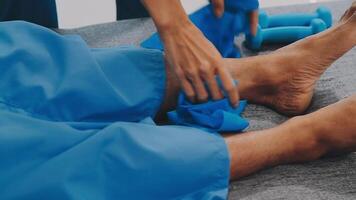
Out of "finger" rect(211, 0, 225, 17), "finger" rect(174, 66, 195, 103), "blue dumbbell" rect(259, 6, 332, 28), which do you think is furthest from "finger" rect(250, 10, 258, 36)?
"finger" rect(174, 66, 195, 103)

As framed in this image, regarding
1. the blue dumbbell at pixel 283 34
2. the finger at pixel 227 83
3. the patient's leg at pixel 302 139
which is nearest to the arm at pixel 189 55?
the finger at pixel 227 83

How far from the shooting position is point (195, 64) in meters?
0.78

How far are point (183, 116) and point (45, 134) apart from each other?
329 millimetres

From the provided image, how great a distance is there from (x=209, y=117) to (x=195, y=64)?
212 millimetres

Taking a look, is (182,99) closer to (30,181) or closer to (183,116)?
(183,116)

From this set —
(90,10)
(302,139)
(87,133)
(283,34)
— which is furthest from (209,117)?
(90,10)

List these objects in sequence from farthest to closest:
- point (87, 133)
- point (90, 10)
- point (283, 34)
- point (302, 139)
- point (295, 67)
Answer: point (90, 10), point (283, 34), point (295, 67), point (302, 139), point (87, 133)

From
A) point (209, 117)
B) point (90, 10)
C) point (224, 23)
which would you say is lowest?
point (90, 10)

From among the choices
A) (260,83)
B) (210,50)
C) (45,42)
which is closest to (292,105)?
(260,83)

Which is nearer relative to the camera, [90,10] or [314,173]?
[314,173]

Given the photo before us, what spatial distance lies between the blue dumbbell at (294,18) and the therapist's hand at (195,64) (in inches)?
22.8

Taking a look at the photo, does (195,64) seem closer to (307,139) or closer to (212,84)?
(212,84)

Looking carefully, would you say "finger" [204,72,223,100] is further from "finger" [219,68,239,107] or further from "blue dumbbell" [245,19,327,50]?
"blue dumbbell" [245,19,327,50]

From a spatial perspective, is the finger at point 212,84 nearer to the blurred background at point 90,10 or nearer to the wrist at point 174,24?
the wrist at point 174,24
